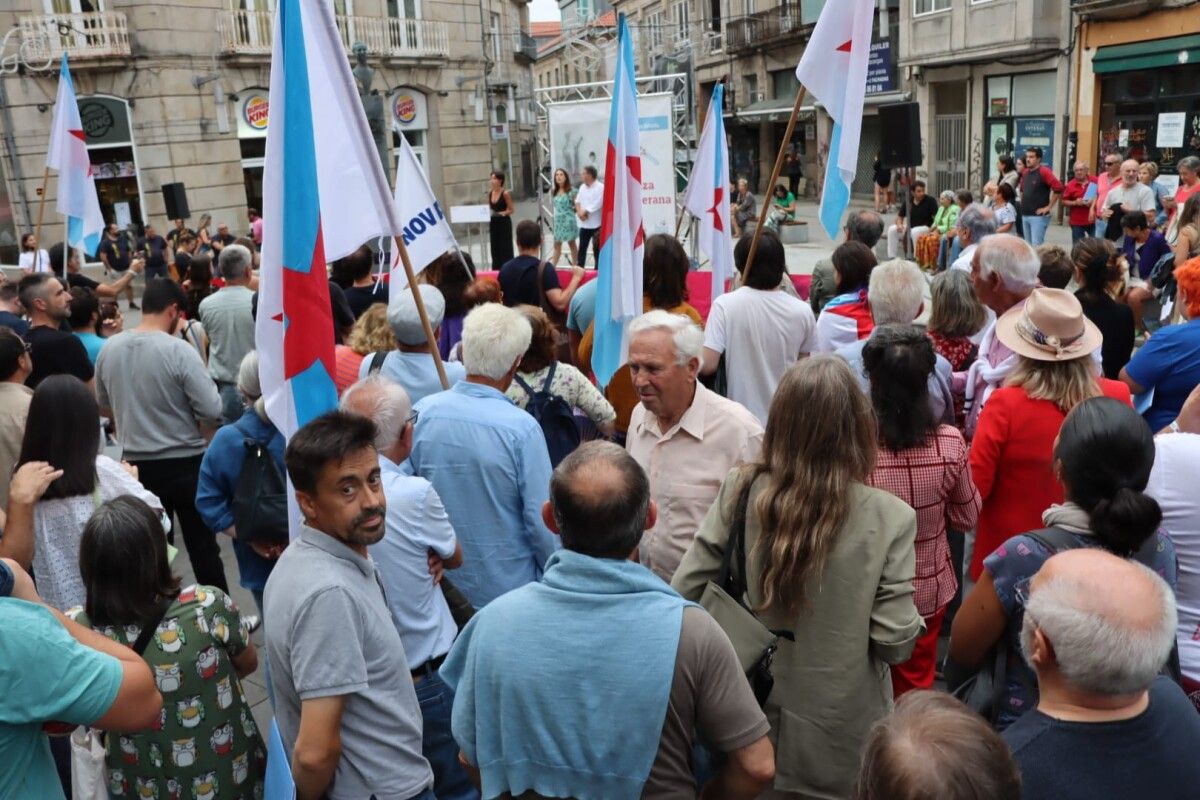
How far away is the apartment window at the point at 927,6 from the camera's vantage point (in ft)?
79.2

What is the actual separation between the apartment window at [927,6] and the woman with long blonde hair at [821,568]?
2507 centimetres

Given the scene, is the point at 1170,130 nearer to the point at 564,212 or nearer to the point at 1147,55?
the point at 1147,55

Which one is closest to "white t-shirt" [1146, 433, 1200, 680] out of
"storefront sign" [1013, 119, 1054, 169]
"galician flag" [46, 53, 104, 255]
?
"galician flag" [46, 53, 104, 255]

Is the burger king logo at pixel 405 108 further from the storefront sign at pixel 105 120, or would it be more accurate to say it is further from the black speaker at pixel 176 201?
the black speaker at pixel 176 201

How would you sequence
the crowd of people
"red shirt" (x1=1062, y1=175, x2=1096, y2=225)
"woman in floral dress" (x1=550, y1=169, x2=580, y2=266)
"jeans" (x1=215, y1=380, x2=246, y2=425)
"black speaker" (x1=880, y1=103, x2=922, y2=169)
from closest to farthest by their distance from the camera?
the crowd of people, "jeans" (x1=215, y1=380, x2=246, y2=425), "black speaker" (x1=880, y1=103, x2=922, y2=169), "red shirt" (x1=1062, y1=175, x2=1096, y2=225), "woman in floral dress" (x1=550, y1=169, x2=580, y2=266)

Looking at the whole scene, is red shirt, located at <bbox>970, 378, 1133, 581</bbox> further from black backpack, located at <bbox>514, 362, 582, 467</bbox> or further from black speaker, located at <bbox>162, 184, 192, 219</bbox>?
black speaker, located at <bbox>162, 184, 192, 219</bbox>

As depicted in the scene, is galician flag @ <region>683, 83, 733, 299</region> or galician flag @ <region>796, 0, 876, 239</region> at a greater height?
galician flag @ <region>796, 0, 876, 239</region>

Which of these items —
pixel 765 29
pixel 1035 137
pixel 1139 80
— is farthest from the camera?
pixel 765 29

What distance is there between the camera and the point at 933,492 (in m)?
2.91

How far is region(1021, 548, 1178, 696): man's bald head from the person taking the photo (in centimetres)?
164

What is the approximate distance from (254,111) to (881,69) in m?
17.8

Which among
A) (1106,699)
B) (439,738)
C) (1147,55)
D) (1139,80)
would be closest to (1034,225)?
(1147,55)

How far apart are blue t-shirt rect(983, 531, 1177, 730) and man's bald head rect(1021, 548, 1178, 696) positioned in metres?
0.44

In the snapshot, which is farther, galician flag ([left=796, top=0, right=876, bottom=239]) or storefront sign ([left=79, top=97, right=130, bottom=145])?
storefront sign ([left=79, top=97, right=130, bottom=145])
